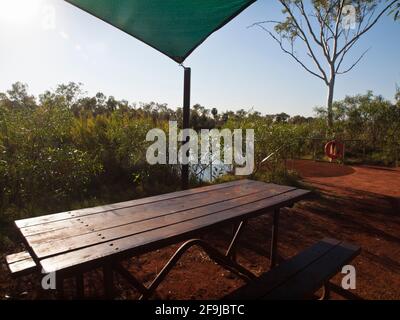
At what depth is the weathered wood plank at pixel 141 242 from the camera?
125cm

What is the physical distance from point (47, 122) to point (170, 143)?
2.59 meters

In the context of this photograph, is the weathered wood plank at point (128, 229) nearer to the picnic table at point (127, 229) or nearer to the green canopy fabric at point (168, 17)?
the picnic table at point (127, 229)

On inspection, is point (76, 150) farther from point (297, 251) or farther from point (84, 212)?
point (297, 251)

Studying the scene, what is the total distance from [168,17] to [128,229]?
2.04 m

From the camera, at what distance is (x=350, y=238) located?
378 cm

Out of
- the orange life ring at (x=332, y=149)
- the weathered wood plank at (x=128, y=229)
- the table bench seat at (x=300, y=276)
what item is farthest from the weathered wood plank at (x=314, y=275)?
the orange life ring at (x=332, y=149)

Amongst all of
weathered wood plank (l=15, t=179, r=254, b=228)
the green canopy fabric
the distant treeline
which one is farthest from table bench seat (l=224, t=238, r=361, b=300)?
the distant treeline

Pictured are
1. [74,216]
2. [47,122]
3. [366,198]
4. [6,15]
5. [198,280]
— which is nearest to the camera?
[74,216]

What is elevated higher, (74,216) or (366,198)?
(74,216)

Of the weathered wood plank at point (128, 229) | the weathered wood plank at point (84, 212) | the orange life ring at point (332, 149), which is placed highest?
the orange life ring at point (332, 149)

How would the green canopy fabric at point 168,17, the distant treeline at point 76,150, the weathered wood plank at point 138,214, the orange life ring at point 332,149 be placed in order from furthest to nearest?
the orange life ring at point 332,149 → the distant treeline at point 76,150 → the green canopy fabric at point 168,17 → the weathered wood plank at point 138,214

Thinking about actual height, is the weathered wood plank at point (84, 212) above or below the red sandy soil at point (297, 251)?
above
